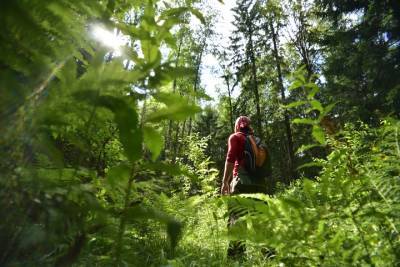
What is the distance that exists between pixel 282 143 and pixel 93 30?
3429cm

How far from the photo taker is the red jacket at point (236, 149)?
473 cm

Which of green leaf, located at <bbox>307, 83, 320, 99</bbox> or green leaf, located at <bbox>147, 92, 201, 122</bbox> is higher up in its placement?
green leaf, located at <bbox>307, 83, 320, 99</bbox>

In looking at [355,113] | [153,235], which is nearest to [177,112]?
[153,235]

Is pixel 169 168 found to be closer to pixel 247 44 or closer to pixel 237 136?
pixel 237 136

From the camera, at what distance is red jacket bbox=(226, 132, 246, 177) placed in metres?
4.73

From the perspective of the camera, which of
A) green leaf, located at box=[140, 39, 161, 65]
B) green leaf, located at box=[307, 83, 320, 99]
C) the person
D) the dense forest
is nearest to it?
the dense forest

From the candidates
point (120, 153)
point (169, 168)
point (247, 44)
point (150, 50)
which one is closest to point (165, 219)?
point (169, 168)

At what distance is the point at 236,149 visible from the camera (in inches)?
187

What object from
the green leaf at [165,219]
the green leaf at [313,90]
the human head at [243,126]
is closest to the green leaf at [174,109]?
the green leaf at [165,219]

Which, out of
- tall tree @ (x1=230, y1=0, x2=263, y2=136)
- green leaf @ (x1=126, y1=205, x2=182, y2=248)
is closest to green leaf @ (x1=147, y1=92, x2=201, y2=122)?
green leaf @ (x1=126, y1=205, x2=182, y2=248)

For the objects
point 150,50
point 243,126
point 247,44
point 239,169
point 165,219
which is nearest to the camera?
point 165,219

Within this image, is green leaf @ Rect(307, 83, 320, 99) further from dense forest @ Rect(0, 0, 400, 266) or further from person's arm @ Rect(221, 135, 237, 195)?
person's arm @ Rect(221, 135, 237, 195)

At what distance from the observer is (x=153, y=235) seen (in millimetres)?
4309

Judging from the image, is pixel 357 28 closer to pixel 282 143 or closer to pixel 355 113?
pixel 355 113
